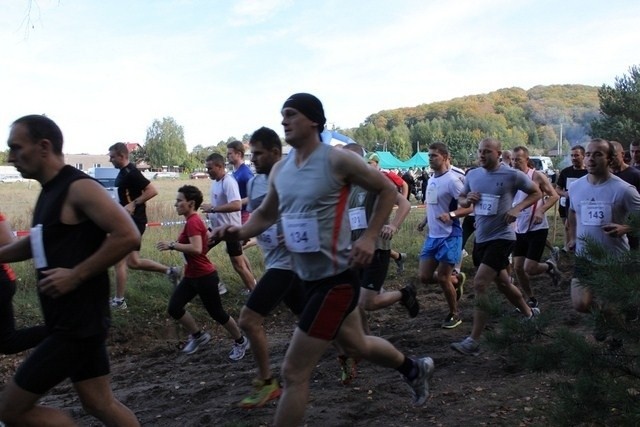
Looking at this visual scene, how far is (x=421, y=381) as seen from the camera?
14.8 ft

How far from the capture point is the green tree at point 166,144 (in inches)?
4375

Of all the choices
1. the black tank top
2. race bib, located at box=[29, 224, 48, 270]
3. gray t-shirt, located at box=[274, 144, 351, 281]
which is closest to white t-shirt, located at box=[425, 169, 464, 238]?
gray t-shirt, located at box=[274, 144, 351, 281]

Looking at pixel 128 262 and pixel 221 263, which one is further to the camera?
pixel 221 263

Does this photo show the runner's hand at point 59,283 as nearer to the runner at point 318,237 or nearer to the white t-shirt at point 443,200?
the runner at point 318,237

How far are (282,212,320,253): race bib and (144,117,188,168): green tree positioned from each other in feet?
361

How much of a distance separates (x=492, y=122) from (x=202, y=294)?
114 m

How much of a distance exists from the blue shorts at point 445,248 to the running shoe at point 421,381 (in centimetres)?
317

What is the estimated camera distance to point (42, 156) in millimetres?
3412

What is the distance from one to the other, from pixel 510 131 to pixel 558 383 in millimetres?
115271

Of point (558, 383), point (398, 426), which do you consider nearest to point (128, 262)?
point (398, 426)

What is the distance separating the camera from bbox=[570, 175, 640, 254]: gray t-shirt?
5.51 metres

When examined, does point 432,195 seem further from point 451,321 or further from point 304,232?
point 304,232

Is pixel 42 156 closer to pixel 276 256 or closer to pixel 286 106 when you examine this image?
pixel 286 106

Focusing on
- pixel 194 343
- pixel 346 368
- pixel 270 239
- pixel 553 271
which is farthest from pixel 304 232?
pixel 553 271
